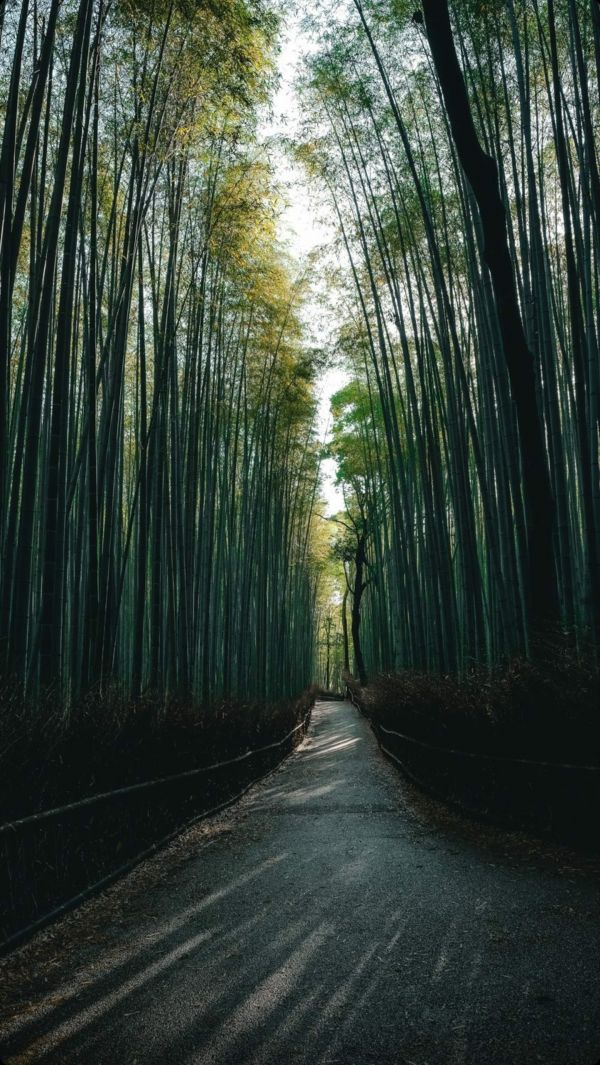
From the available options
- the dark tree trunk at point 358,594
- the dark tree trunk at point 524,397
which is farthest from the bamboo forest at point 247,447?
the dark tree trunk at point 358,594

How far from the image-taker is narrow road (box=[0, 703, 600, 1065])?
1.47 m

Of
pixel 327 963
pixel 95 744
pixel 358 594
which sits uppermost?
pixel 358 594

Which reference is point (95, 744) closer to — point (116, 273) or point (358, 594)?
point (116, 273)

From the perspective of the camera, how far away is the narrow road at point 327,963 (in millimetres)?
1469

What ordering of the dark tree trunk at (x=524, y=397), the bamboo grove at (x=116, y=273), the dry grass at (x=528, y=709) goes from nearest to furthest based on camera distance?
the dry grass at (x=528, y=709), the bamboo grove at (x=116, y=273), the dark tree trunk at (x=524, y=397)

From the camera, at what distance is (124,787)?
2.96 m

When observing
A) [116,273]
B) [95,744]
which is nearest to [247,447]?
[116,273]

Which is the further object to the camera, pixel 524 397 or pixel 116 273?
pixel 116 273

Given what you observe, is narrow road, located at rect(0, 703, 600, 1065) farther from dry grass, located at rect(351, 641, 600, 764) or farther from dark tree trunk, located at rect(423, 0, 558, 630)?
dark tree trunk, located at rect(423, 0, 558, 630)

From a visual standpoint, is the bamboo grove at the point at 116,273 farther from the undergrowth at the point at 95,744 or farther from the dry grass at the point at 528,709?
the dry grass at the point at 528,709

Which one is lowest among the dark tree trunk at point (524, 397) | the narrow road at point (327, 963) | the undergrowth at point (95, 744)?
the narrow road at point (327, 963)

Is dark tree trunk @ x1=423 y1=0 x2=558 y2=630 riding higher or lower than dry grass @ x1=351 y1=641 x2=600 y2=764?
higher

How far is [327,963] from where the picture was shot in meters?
1.90

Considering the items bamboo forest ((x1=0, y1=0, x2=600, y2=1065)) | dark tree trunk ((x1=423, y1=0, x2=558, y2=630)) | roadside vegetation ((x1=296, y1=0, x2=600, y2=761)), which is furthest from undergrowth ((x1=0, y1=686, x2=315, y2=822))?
dark tree trunk ((x1=423, y1=0, x2=558, y2=630))
